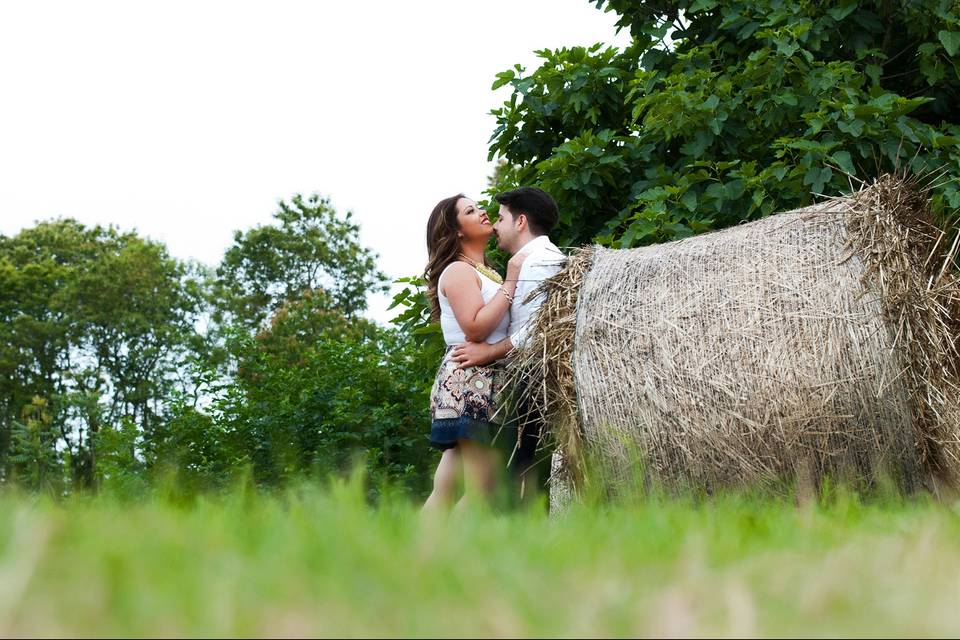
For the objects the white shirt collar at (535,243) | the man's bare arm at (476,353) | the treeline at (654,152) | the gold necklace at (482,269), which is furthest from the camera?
the treeline at (654,152)

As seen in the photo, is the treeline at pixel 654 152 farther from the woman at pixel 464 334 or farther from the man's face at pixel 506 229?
the man's face at pixel 506 229

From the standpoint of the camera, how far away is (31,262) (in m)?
36.8

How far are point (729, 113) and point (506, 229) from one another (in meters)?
3.06

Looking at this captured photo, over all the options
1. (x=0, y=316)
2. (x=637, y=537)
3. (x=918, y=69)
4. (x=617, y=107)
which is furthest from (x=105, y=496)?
(x=0, y=316)

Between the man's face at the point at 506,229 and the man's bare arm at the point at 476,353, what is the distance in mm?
731

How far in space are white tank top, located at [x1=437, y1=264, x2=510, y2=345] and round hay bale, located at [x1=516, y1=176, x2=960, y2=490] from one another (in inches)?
8.1

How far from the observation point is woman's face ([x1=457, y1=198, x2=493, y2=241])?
18.5 feet

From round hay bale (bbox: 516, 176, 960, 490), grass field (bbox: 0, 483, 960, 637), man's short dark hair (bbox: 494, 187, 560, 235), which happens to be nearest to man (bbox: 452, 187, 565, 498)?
man's short dark hair (bbox: 494, 187, 560, 235)

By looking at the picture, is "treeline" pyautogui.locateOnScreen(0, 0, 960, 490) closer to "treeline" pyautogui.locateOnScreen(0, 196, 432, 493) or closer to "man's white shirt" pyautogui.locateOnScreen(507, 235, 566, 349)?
"man's white shirt" pyautogui.locateOnScreen(507, 235, 566, 349)

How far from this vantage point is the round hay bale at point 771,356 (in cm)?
514

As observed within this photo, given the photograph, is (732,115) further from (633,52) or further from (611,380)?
(611,380)

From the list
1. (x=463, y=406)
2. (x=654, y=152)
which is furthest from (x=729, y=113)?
(x=463, y=406)

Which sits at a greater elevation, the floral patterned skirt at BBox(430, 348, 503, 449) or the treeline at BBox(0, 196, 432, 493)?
the treeline at BBox(0, 196, 432, 493)

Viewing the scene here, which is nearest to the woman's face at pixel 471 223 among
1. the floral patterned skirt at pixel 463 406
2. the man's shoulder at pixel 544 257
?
the man's shoulder at pixel 544 257
